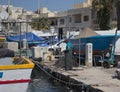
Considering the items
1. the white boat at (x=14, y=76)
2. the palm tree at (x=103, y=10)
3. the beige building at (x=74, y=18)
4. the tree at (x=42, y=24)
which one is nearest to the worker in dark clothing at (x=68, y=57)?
the white boat at (x=14, y=76)

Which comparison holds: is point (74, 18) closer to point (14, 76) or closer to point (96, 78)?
point (96, 78)

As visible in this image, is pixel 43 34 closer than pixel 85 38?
No

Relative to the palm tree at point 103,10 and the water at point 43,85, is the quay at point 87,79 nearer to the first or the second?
the water at point 43,85

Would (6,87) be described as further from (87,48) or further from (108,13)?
(108,13)

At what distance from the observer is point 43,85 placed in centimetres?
2067

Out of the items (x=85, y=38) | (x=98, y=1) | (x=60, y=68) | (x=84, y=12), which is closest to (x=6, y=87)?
(x=60, y=68)

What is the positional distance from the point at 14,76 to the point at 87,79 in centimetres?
654

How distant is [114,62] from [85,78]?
219 inches

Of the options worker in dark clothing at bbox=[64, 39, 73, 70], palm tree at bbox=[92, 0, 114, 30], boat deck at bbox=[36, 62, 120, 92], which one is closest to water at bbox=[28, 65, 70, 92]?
boat deck at bbox=[36, 62, 120, 92]

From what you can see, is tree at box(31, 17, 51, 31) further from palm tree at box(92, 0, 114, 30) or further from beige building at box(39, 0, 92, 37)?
palm tree at box(92, 0, 114, 30)

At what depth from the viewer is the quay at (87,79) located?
15.4m

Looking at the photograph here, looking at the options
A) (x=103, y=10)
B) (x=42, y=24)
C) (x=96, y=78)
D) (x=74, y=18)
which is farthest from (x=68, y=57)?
(x=42, y=24)

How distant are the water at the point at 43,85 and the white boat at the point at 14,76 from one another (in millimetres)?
6361

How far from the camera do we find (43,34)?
4869 centimetres
